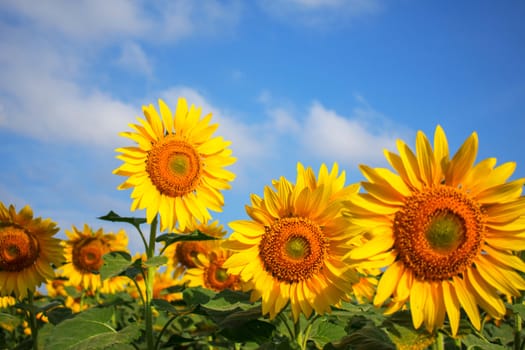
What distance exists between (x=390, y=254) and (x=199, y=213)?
3.29 meters

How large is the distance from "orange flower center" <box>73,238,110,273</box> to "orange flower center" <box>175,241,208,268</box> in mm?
1821

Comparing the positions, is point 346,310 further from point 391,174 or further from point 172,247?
point 172,247

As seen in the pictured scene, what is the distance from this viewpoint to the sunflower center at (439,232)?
135 inches

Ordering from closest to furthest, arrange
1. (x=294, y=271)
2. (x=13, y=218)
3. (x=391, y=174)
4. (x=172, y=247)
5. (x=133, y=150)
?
(x=391, y=174)
(x=294, y=271)
(x=133, y=150)
(x=13, y=218)
(x=172, y=247)

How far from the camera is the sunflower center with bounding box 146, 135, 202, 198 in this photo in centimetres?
628

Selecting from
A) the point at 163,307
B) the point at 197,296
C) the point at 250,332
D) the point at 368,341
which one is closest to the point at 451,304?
the point at 368,341

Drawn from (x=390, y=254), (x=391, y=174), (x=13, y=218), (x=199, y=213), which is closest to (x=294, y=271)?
(x=390, y=254)

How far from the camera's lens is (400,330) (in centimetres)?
349

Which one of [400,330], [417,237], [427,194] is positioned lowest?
[400,330]

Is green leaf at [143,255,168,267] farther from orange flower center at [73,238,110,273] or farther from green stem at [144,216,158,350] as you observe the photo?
orange flower center at [73,238,110,273]

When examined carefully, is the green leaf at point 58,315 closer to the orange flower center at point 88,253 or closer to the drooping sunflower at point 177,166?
the drooping sunflower at point 177,166

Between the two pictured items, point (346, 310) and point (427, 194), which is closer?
point (427, 194)

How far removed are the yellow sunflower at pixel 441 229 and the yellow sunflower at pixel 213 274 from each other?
4008 millimetres

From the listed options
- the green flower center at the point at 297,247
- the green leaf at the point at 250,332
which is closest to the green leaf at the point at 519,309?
the green flower center at the point at 297,247
